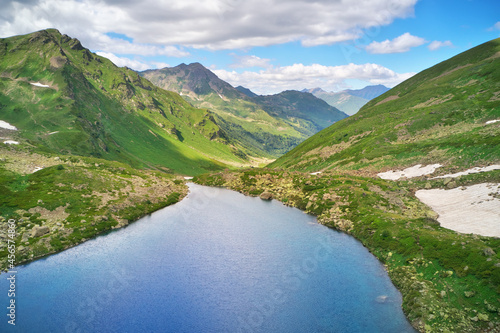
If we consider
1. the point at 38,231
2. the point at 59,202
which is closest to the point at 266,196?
the point at 59,202

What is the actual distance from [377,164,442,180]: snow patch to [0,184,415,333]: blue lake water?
1673 inches

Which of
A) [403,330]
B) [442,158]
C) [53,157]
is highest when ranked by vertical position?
[442,158]

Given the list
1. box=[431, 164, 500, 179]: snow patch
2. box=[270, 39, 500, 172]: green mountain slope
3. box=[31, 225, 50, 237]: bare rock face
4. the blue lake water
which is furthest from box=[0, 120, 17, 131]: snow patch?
box=[431, 164, 500, 179]: snow patch

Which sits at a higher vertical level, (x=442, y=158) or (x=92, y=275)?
(x=442, y=158)

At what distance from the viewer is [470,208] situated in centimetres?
6450

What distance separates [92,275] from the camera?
5591 cm

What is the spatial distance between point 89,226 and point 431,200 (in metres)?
91.1

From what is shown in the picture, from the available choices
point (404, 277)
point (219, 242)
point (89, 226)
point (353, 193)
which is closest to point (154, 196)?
point (89, 226)

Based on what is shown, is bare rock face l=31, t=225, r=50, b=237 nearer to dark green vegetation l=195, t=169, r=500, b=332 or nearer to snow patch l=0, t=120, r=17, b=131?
dark green vegetation l=195, t=169, r=500, b=332

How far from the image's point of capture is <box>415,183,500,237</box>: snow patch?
185 feet

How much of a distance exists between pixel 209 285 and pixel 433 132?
4846 inches

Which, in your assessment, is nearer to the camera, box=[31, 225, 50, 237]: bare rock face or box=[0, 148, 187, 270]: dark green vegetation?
box=[31, 225, 50, 237]: bare rock face

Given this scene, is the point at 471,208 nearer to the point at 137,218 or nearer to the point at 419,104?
the point at 137,218

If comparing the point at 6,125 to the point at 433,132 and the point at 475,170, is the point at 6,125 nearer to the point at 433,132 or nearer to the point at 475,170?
the point at 475,170
